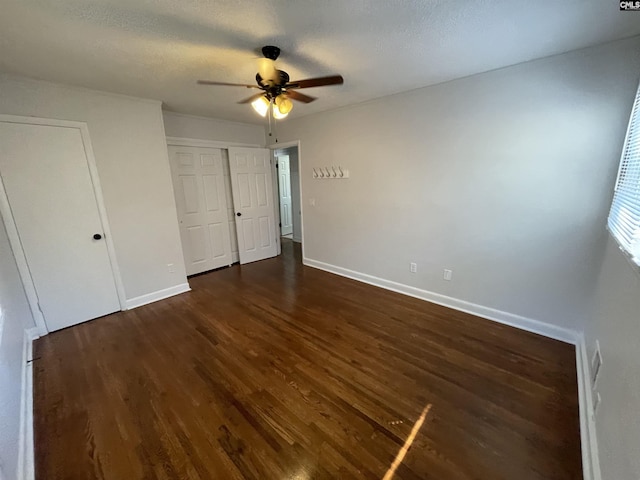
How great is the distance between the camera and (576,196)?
2.18 meters

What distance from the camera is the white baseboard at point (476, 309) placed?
7.92ft

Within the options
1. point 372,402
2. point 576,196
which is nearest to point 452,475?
point 372,402

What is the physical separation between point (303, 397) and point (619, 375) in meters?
1.68

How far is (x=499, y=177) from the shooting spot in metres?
2.53

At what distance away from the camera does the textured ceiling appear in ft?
4.93

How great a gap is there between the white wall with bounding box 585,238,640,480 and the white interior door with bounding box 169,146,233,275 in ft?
14.9

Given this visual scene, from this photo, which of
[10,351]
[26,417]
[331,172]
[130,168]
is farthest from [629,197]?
[130,168]

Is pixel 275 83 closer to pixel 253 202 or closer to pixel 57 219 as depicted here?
pixel 57 219

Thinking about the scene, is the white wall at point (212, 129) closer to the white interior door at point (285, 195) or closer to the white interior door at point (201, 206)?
the white interior door at point (201, 206)

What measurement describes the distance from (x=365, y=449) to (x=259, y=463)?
1.93ft

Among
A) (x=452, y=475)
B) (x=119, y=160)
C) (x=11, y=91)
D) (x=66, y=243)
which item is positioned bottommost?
(x=452, y=475)

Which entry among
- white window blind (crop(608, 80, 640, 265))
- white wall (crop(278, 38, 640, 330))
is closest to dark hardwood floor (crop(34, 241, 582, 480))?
white wall (crop(278, 38, 640, 330))

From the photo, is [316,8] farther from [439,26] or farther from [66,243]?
[66,243]

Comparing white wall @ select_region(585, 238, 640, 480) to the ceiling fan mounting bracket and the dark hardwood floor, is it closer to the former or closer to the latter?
the dark hardwood floor
